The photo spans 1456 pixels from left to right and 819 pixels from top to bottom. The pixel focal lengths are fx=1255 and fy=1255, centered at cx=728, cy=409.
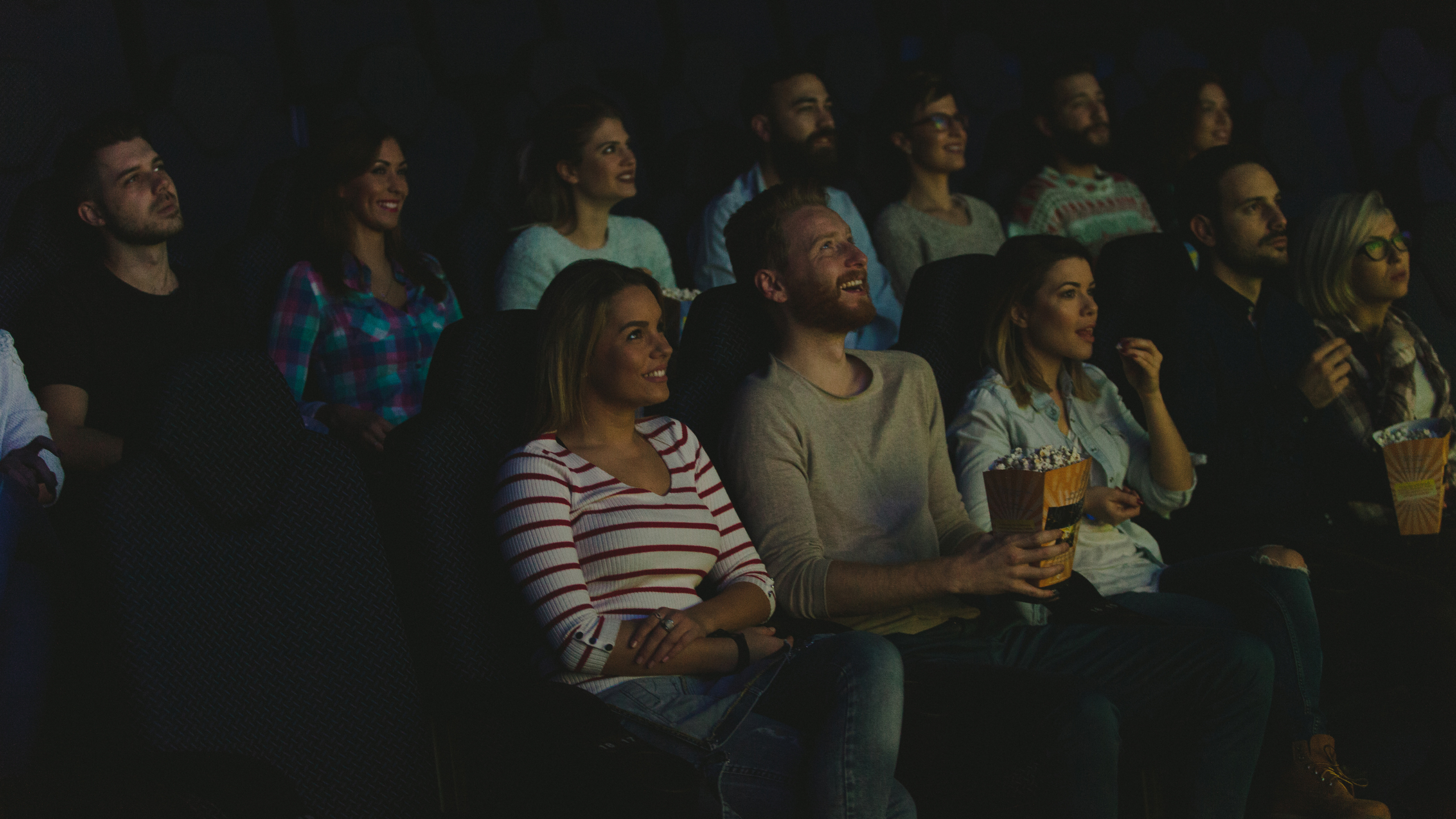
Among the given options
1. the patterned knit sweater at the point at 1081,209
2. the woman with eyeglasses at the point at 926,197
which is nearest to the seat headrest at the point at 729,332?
the woman with eyeglasses at the point at 926,197

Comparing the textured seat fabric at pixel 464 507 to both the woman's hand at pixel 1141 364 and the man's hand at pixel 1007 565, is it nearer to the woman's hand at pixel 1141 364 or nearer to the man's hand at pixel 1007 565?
the man's hand at pixel 1007 565

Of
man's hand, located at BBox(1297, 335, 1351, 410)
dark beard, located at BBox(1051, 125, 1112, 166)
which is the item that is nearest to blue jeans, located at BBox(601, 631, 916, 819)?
man's hand, located at BBox(1297, 335, 1351, 410)

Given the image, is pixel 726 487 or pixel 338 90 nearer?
pixel 726 487

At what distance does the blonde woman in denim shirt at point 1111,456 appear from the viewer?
1636 mm

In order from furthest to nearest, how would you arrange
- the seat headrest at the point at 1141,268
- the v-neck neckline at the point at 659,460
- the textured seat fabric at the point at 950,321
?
the seat headrest at the point at 1141,268
the textured seat fabric at the point at 950,321
the v-neck neckline at the point at 659,460

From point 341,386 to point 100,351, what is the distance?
370 mm

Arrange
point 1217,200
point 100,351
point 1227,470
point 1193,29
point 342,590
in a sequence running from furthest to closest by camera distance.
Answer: point 1193,29 → point 1217,200 → point 1227,470 → point 100,351 → point 342,590

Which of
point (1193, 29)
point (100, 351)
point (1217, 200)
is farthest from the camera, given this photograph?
point (1193, 29)

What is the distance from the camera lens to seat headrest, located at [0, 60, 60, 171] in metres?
2.19

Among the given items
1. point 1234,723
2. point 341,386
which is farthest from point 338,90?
point 1234,723

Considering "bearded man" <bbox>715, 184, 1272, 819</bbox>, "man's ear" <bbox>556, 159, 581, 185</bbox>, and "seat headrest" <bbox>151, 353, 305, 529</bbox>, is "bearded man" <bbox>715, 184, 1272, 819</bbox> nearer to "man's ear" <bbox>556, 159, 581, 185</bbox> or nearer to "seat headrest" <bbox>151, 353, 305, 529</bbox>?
"seat headrest" <bbox>151, 353, 305, 529</bbox>

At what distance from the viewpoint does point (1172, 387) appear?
1.97 metres

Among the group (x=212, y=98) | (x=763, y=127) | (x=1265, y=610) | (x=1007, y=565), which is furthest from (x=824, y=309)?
(x=212, y=98)

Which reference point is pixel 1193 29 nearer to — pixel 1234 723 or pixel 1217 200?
pixel 1217 200
